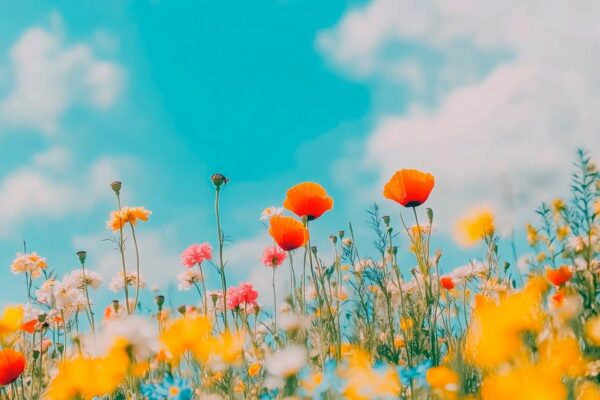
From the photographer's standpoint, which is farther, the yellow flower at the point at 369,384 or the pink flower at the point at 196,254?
the pink flower at the point at 196,254

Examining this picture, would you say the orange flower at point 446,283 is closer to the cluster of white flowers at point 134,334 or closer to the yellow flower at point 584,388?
the yellow flower at point 584,388

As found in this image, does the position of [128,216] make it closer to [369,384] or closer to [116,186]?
[116,186]

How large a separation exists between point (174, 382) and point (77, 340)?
0.98 metres

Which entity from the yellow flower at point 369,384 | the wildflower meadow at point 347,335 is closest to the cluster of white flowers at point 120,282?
the wildflower meadow at point 347,335

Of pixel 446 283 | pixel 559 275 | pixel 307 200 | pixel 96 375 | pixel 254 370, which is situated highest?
pixel 307 200

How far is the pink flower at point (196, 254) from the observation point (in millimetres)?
3652

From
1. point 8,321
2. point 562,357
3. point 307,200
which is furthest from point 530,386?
point 8,321

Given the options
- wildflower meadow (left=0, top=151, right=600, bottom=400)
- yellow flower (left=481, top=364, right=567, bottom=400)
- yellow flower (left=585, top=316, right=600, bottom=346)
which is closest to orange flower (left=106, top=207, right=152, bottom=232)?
wildflower meadow (left=0, top=151, right=600, bottom=400)

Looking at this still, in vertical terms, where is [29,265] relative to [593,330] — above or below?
above

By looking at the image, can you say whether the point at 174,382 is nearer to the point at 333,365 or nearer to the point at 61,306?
the point at 333,365

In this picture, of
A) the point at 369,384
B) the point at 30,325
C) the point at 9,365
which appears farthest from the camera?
the point at 30,325

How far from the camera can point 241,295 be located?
360 centimetres

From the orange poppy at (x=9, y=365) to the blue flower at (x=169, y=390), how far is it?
950mm

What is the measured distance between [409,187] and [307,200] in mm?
412
